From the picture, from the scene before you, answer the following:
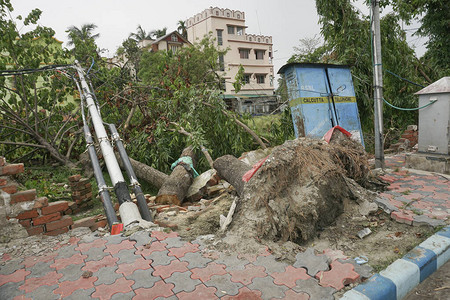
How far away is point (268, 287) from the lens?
214 cm

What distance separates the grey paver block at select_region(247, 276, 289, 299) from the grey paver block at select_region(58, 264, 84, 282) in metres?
1.43

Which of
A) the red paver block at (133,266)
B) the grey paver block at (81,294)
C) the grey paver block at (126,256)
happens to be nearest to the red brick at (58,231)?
the grey paver block at (126,256)

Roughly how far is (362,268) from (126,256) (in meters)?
2.02

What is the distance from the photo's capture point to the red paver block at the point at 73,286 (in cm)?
223

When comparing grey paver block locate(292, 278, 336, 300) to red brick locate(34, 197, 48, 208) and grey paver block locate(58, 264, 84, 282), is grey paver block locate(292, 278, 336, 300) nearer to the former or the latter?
grey paver block locate(58, 264, 84, 282)

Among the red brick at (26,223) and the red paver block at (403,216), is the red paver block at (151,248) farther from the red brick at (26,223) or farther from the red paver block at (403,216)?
the red paver block at (403,216)

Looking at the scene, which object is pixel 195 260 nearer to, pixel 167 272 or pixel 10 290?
pixel 167 272

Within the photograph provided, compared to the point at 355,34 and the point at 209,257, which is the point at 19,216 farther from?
the point at 355,34

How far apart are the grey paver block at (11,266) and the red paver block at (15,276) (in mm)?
59

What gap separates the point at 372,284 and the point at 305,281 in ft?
1.53

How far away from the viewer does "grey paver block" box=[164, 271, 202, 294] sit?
7.12 feet

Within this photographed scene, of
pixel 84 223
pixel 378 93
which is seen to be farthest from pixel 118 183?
pixel 378 93

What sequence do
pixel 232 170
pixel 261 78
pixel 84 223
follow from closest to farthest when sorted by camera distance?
pixel 84 223 → pixel 232 170 → pixel 261 78

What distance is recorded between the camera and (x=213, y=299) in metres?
2.04
